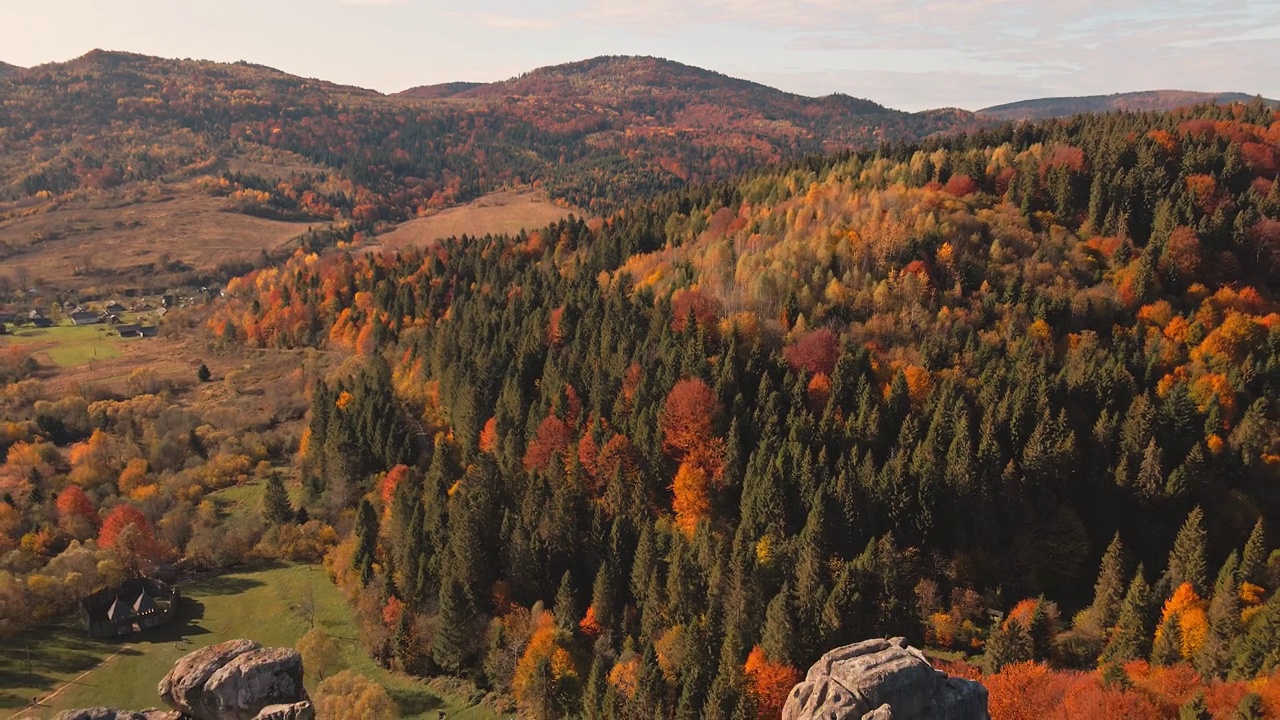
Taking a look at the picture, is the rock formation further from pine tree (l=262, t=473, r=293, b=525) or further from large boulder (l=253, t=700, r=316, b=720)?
pine tree (l=262, t=473, r=293, b=525)

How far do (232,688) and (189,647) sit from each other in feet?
195

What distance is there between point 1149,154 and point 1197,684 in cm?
10846

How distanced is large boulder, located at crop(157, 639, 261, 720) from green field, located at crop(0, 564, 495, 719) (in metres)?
42.5

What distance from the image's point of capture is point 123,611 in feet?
242

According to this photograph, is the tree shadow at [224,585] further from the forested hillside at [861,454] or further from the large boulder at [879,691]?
the large boulder at [879,691]

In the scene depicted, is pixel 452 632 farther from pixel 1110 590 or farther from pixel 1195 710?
pixel 1110 590

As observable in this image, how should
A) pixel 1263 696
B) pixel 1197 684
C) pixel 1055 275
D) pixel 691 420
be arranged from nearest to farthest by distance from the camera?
pixel 1263 696, pixel 1197 684, pixel 691 420, pixel 1055 275

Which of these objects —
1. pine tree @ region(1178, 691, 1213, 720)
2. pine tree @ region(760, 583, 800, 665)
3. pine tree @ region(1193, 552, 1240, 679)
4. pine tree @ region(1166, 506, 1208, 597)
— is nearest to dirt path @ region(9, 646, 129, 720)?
pine tree @ region(760, 583, 800, 665)

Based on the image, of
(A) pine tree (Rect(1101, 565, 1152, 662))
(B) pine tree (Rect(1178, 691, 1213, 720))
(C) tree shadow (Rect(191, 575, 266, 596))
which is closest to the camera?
(B) pine tree (Rect(1178, 691, 1213, 720))

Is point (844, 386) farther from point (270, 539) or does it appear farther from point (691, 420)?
point (270, 539)

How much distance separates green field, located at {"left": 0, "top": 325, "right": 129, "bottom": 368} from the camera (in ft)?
553

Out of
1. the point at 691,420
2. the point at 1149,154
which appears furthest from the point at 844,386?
the point at 1149,154

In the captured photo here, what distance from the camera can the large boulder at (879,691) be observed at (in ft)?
88.0

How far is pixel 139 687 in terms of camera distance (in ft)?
217
